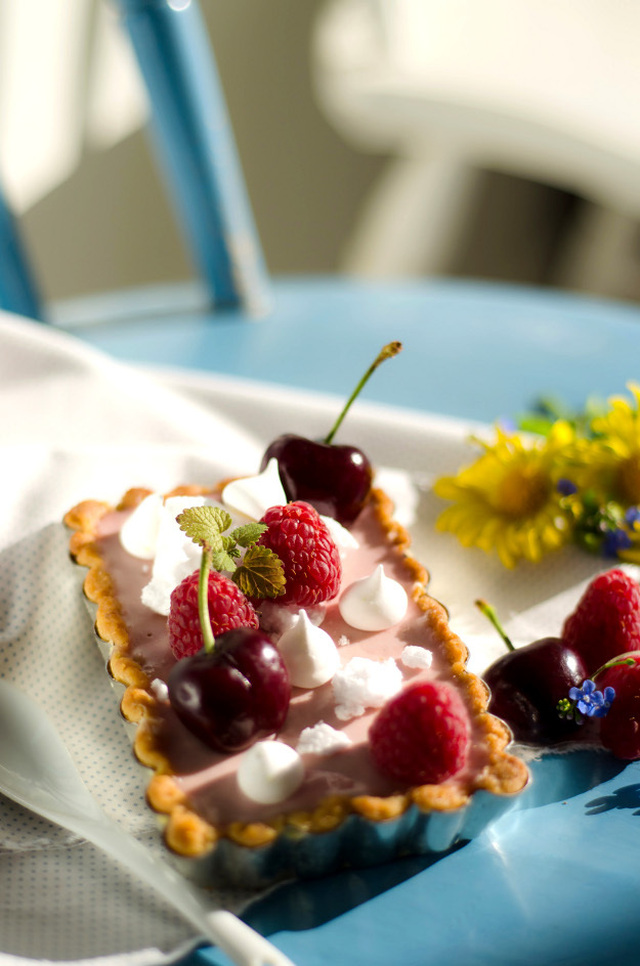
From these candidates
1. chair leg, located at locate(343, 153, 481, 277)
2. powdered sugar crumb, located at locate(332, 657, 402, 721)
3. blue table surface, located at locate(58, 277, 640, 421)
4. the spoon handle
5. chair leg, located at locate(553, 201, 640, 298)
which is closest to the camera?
the spoon handle

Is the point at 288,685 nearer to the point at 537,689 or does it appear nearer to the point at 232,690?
the point at 232,690

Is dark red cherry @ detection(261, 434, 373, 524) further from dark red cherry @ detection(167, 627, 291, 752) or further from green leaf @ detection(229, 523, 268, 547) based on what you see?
dark red cherry @ detection(167, 627, 291, 752)

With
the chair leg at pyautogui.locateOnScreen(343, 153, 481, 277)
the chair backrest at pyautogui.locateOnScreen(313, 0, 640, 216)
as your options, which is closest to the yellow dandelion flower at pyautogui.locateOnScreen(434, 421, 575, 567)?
the chair backrest at pyautogui.locateOnScreen(313, 0, 640, 216)

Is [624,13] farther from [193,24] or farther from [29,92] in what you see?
[193,24]

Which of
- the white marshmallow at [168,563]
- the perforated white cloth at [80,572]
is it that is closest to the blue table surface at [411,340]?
the perforated white cloth at [80,572]

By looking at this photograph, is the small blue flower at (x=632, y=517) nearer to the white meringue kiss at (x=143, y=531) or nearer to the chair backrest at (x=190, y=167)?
the white meringue kiss at (x=143, y=531)
